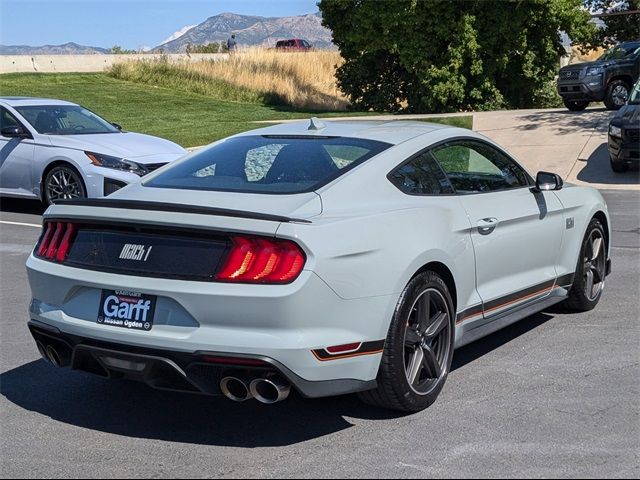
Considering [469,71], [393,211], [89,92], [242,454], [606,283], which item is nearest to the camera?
[242,454]

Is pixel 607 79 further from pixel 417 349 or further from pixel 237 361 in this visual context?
pixel 237 361

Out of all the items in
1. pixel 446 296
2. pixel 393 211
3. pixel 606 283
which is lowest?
pixel 606 283

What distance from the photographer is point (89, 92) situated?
30.7 meters

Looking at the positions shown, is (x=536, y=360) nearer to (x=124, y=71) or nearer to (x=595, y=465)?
(x=595, y=465)

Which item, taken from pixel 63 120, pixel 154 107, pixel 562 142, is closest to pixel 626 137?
pixel 562 142

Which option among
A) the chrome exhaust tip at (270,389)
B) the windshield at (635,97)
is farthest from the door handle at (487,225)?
the windshield at (635,97)

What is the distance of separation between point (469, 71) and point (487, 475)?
24.1 meters

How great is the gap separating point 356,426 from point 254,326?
912mm

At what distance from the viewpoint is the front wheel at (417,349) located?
4.71 meters

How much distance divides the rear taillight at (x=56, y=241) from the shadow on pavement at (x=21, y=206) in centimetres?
857

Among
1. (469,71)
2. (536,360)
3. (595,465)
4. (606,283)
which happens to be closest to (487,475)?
(595,465)

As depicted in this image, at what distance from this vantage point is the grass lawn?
74.1 feet

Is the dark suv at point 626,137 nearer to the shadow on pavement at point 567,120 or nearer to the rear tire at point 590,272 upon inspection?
the shadow on pavement at point 567,120

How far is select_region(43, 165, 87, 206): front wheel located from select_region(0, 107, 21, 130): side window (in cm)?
113
